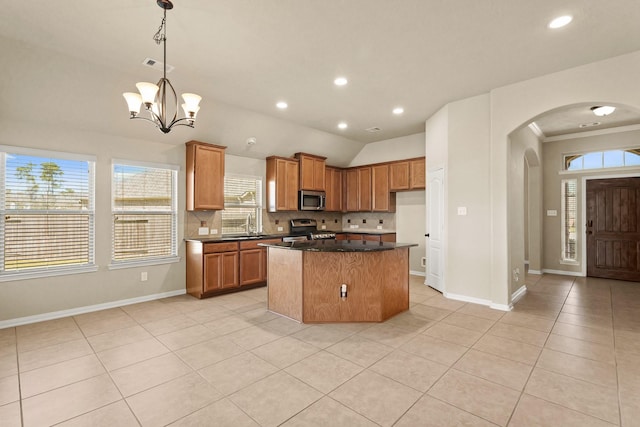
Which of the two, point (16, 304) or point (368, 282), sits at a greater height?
point (368, 282)

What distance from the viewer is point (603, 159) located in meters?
6.16

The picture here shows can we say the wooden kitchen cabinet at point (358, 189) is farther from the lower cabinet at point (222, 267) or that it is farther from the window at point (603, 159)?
the window at point (603, 159)

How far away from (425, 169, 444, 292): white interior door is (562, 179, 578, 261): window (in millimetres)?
3442

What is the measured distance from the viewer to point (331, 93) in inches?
171

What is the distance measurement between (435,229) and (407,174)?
1554 mm

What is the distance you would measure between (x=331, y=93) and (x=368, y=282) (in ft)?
8.71

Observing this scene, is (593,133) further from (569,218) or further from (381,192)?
(381,192)

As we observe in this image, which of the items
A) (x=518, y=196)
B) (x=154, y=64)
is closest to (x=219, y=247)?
(x=154, y=64)

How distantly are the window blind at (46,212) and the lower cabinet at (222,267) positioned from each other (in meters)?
1.38

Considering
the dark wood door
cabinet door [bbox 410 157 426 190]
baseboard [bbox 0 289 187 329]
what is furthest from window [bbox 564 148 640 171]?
baseboard [bbox 0 289 187 329]

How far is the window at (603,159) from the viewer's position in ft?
19.2

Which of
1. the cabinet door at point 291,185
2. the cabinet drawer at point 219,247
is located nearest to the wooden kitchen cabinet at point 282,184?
the cabinet door at point 291,185

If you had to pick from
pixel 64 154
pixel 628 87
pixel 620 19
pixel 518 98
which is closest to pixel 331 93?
pixel 518 98

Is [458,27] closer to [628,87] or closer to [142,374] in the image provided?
[628,87]
